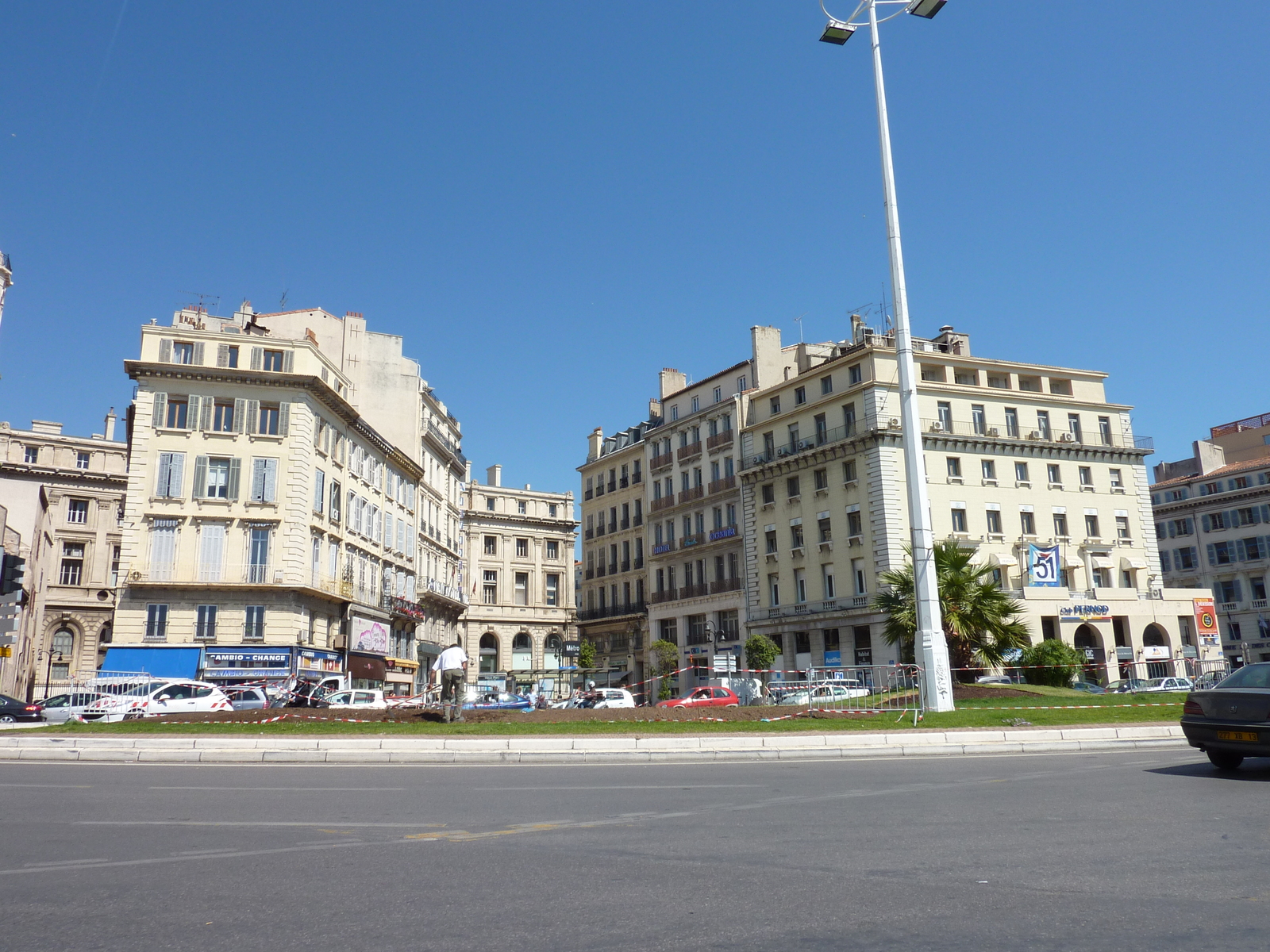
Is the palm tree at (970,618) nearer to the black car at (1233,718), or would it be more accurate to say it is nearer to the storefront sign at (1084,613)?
the black car at (1233,718)

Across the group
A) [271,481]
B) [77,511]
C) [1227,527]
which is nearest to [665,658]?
[271,481]

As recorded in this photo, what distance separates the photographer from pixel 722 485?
5878 cm

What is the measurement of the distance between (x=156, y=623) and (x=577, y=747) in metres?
30.0

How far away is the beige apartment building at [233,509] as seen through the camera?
132 feet

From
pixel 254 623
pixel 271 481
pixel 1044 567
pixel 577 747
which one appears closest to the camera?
pixel 577 747

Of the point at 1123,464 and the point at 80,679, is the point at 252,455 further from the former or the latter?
the point at 1123,464

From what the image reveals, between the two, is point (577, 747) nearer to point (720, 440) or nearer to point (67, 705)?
point (67, 705)

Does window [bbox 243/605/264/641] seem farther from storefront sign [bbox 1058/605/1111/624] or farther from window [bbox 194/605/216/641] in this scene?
storefront sign [bbox 1058/605/1111/624]

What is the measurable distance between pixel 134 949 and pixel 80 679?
72.3 m

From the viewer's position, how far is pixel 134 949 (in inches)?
173

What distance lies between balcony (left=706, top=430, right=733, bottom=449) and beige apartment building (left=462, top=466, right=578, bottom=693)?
23.4 metres

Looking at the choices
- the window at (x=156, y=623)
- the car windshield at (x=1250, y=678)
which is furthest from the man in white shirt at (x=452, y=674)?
the window at (x=156, y=623)

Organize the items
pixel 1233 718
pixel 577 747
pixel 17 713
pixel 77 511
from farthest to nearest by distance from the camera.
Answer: pixel 77 511
pixel 17 713
pixel 577 747
pixel 1233 718

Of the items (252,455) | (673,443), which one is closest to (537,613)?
(673,443)
